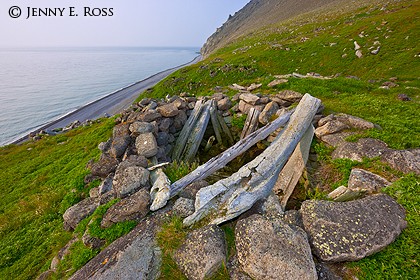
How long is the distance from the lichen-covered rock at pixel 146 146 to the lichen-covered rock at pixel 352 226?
6.22 metres

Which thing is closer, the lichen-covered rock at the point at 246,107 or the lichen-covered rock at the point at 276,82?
the lichen-covered rock at the point at 246,107

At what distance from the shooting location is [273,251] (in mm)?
4262

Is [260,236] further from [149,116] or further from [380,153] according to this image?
[149,116]

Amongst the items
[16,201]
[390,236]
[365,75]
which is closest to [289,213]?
[390,236]

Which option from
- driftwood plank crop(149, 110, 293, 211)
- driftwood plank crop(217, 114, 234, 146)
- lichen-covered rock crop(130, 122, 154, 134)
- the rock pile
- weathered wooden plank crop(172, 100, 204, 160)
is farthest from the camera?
driftwood plank crop(217, 114, 234, 146)

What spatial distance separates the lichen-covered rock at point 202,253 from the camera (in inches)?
177

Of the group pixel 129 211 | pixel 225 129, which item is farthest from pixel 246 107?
pixel 129 211

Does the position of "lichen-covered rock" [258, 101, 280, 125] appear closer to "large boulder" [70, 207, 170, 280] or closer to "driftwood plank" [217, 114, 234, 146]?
"driftwood plank" [217, 114, 234, 146]

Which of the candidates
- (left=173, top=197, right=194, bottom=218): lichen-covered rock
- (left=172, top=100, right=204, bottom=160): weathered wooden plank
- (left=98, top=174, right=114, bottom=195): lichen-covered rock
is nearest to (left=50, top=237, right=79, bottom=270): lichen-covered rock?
(left=98, top=174, right=114, bottom=195): lichen-covered rock

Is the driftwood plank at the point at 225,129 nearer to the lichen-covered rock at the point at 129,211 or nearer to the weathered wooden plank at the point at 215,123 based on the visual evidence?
the weathered wooden plank at the point at 215,123

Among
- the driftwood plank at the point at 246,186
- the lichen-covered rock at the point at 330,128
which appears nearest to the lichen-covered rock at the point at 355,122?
the lichen-covered rock at the point at 330,128

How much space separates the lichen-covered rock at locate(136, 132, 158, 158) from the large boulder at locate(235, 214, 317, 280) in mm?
5452

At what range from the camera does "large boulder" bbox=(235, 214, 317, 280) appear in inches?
159

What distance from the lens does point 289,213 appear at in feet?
17.3
